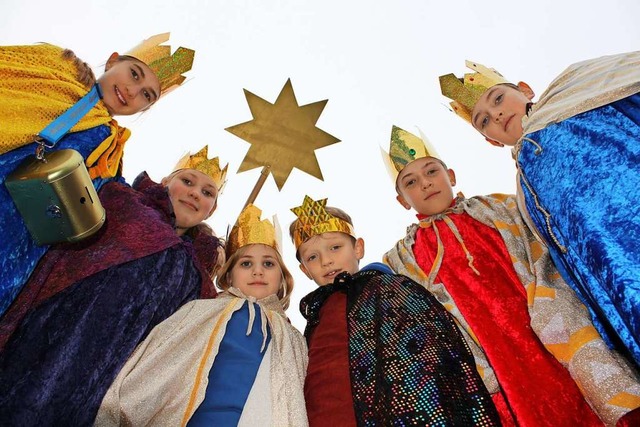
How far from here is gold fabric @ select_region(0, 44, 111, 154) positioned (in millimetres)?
1379

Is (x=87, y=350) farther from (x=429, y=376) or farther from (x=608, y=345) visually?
(x=608, y=345)

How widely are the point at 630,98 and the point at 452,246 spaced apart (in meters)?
0.74

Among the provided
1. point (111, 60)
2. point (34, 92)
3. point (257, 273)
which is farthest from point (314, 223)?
point (34, 92)

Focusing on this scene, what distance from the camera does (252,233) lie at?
2.37m

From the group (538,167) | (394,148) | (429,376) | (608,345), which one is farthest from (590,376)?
(394,148)

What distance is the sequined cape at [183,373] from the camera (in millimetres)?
1336

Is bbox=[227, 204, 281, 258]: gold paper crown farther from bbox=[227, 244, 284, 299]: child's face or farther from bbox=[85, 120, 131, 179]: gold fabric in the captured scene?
bbox=[85, 120, 131, 179]: gold fabric

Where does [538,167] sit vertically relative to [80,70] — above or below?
below

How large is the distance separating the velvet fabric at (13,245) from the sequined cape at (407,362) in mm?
888

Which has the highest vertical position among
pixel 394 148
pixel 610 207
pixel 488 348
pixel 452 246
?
pixel 394 148

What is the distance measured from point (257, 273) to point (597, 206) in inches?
53.4

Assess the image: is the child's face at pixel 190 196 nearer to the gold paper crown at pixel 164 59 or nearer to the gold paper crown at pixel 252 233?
the gold paper crown at pixel 252 233

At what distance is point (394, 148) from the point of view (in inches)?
101

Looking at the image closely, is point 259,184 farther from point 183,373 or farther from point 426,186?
point 183,373
